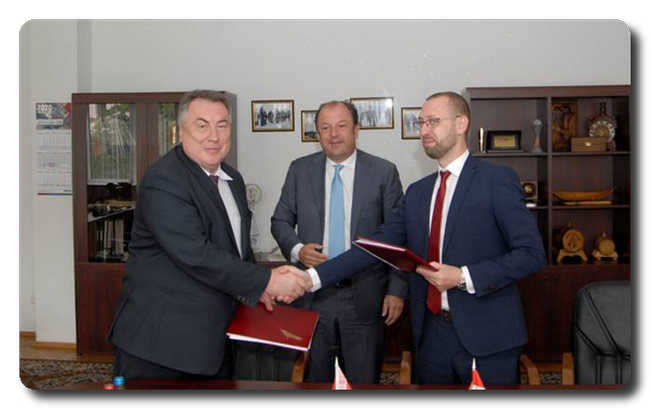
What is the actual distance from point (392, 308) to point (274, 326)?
2.07ft

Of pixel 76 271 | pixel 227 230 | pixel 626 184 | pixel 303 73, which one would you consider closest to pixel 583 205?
pixel 626 184

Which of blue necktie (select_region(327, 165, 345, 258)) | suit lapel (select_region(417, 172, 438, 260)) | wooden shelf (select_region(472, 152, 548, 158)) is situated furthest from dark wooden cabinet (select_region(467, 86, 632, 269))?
blue necktie (select_region(327, 165, 345, 258))

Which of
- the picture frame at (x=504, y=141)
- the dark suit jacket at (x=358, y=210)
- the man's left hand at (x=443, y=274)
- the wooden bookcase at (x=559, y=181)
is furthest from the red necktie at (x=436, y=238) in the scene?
the picture frame at (x=504, y=141)

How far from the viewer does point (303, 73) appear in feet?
9.73

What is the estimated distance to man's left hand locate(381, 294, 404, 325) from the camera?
272 cm

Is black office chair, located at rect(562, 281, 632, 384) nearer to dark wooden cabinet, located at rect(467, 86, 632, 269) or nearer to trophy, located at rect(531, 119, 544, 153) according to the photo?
dark wooden cabinet, located at rect(467, 86, 632, 269)

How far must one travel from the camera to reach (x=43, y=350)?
2551mm

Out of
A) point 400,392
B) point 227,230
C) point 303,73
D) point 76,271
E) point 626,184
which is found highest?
point 303,73

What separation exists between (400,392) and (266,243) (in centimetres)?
96

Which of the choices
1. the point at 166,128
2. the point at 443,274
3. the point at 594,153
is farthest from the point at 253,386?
the point at 594,153

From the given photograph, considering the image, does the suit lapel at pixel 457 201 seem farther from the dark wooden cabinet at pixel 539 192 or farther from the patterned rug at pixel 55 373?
the patterned rug at pixel 55 373

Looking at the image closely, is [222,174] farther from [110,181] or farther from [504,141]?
[504,141]

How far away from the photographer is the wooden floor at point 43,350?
247 cm

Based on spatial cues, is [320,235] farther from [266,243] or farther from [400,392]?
[400,392]
